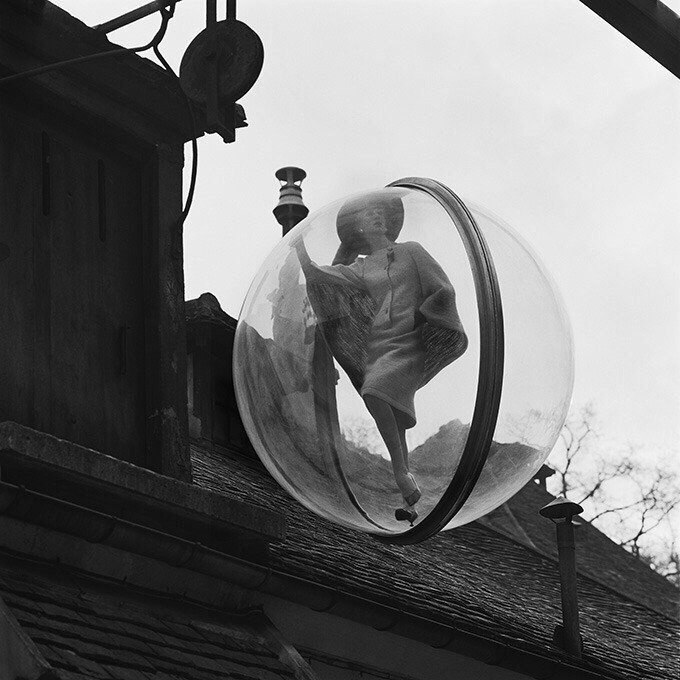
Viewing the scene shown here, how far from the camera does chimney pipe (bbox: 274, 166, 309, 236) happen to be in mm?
14633

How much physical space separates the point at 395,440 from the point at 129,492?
2.11 meters

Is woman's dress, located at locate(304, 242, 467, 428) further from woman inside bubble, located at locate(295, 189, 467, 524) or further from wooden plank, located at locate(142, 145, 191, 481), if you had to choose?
wooden plank, located at locate(142, 145, 191, 481)

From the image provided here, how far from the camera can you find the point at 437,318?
4.79 meters

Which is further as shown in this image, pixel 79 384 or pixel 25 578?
pixel 79 384

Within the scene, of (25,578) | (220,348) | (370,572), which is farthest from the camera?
(220,348)

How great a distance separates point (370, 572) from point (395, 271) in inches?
187

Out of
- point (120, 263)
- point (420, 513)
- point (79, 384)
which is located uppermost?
point (120, 263)

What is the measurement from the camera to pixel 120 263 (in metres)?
7.57

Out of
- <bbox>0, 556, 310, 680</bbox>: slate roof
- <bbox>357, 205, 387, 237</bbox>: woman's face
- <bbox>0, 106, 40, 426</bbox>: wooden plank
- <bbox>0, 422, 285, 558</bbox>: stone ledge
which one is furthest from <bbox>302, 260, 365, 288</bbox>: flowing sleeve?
<bbox>0, 106, 40, 426</bbox>: wooden plank

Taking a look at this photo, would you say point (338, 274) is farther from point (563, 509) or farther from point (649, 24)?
point (563, 509)

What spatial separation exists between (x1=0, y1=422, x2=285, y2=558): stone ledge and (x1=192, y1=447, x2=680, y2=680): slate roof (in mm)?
519

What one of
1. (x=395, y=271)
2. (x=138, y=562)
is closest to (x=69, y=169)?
(x=138, y=562)

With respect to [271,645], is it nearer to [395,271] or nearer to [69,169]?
[69,169]

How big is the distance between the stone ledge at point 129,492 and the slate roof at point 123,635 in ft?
1.01
